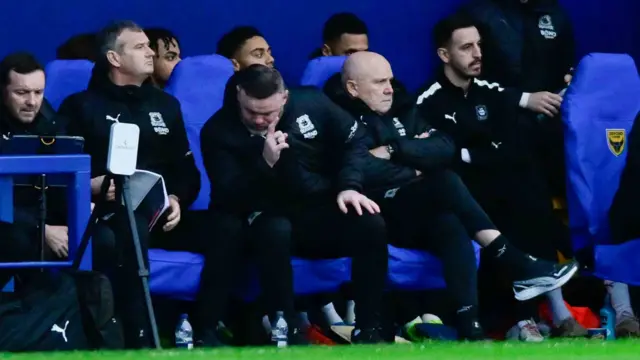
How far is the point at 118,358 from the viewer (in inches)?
245

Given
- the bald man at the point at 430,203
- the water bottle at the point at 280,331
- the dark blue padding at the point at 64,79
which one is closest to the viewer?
the water bottle at the point at 280,331

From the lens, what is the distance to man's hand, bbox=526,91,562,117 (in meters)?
8.69

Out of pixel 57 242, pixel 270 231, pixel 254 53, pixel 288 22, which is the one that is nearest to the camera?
pixel 57 242

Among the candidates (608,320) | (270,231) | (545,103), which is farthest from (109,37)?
(608,320)

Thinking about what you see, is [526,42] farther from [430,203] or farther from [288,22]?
[430,203]

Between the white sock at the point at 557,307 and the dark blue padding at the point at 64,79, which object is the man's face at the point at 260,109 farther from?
the white sock at the point at 557,307

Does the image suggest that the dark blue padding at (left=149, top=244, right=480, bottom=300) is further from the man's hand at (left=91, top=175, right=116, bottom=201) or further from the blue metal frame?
the blue metal frame

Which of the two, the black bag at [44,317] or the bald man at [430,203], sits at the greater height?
the bald man at [430,203]

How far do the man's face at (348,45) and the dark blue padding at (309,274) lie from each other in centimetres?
149

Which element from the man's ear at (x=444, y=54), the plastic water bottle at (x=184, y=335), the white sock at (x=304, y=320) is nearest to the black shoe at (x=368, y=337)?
the white sock at (x=304, y=320)

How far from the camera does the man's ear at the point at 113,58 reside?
7914 mm

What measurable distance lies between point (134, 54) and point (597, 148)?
222 cm

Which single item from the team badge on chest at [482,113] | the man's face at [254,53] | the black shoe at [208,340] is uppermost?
the man's face at [254,53]

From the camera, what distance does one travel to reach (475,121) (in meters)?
8.61
